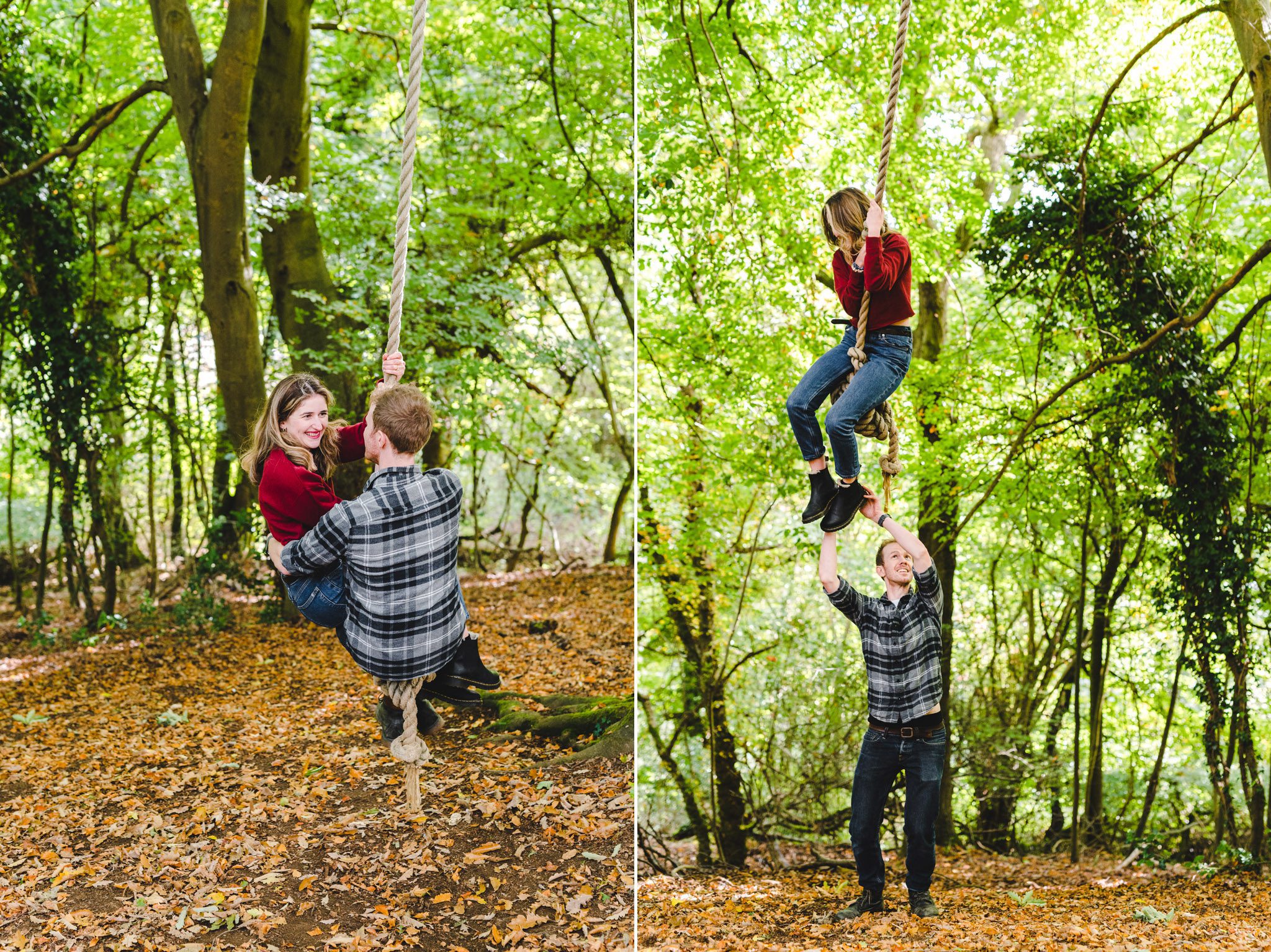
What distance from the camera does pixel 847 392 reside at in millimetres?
2656

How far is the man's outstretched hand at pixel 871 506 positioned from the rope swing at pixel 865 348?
0.03 m

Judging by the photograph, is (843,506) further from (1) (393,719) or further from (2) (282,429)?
(2) (282,429)

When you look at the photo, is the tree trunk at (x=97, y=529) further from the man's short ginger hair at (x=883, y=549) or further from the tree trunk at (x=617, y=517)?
the man's short ginger hair at (x=883, y=549)

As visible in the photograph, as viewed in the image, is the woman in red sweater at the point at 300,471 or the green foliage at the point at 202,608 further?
the green foliage at the point at 202,608

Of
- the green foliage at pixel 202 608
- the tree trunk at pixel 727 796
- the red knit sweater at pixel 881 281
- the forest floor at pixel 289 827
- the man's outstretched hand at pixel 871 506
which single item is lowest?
the tree trunk at pixel 727 796

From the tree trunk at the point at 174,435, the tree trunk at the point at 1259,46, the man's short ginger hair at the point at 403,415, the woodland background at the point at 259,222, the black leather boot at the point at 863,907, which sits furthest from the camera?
the tree trunk at the point at 174,435

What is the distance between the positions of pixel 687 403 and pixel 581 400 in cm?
377

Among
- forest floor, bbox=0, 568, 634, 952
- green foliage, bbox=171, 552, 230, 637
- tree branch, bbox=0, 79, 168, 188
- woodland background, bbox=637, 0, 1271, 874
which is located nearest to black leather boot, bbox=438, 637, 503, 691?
forest floor, bbox=0, 568, 634, 952

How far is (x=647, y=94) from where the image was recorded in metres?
5.90

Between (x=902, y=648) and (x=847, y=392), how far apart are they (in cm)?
91

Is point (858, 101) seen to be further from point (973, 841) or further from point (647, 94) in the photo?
point (973, 841)

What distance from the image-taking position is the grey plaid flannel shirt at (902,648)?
2.97 m

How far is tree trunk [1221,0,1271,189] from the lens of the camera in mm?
3484

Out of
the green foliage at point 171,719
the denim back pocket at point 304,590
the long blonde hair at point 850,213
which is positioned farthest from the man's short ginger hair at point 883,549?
the green foliage at point 171,719
